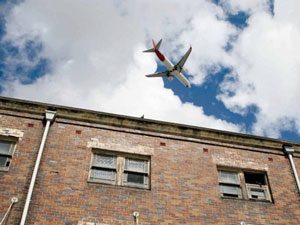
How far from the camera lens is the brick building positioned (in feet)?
34.1

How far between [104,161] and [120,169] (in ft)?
2.08

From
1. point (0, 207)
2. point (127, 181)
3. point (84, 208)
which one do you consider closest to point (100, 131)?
point (127, 181)

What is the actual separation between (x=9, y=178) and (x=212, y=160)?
277 inches

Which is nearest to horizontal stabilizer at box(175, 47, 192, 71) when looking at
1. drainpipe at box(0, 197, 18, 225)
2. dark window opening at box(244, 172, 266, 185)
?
dark window opening at box(244, 172, 266, 185)

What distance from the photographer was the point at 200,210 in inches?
443

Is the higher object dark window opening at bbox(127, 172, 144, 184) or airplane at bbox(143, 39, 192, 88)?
airplane at bbox(143, 39, 192, 88)

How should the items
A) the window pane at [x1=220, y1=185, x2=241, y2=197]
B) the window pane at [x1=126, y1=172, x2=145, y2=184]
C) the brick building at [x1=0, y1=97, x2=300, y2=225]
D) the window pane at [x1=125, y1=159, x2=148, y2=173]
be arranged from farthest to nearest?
1. the window pane at [x1=220, y1=185, x2=241, y2=197]
2. the window pane at [x1=125, y1=159, x2=148, y2=173]
3. the window pane at [x1=126, y1=172, x2=145, y2=184]
4. the brick building at [x1=0, y1=97, x2=300, y2=225]

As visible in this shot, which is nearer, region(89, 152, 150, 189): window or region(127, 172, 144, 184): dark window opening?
region(89, 152, 150, 189): window

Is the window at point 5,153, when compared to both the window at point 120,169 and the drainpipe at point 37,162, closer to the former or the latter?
the drainpipe at point 37,162

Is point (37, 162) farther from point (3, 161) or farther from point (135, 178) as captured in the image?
point (135, 178)

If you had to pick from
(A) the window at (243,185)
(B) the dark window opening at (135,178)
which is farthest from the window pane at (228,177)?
(B) the dark window opening at (135,178)

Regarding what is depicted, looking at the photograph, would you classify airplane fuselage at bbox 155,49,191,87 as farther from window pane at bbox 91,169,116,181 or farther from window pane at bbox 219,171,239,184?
window pane at bbox 91,169,116,181

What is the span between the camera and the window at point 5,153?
10.8m

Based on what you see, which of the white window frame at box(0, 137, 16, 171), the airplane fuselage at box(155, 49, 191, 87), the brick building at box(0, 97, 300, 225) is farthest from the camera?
the airplane fuselage at box(155, 49, 191, 87)
